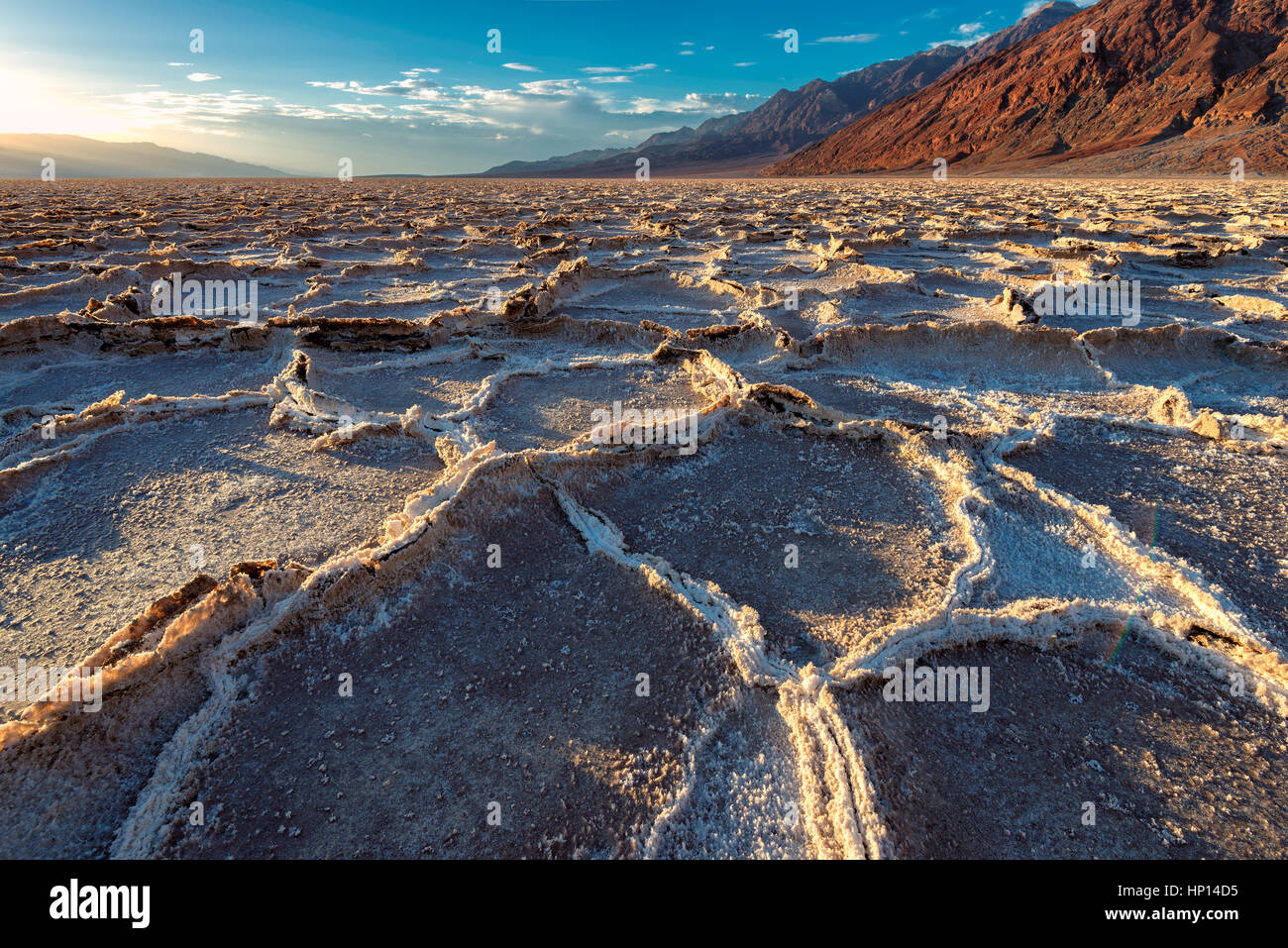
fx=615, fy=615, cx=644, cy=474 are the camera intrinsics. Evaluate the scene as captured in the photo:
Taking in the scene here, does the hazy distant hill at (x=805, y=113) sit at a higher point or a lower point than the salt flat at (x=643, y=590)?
higher

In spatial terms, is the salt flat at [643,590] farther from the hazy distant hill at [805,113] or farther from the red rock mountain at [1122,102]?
the hazy distant hill at [805,113]

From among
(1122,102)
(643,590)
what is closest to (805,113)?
(1122,102)

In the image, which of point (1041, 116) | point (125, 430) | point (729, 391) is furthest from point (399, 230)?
point (1041, 116)

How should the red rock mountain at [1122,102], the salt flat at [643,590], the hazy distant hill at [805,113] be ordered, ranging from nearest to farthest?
the salt flat at [643,590] < the red rock mountain at [1122,102] < the hazy distant hill at [805,113]

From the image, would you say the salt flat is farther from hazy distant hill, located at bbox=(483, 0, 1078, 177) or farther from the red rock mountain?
hazy distant hill, located at bbox=(483, 0, 1078, 177)

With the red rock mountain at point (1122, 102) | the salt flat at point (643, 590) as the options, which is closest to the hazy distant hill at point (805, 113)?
the red rock mountain at point (1122, 102)

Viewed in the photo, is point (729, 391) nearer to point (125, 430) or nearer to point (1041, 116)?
point (125, 430)
